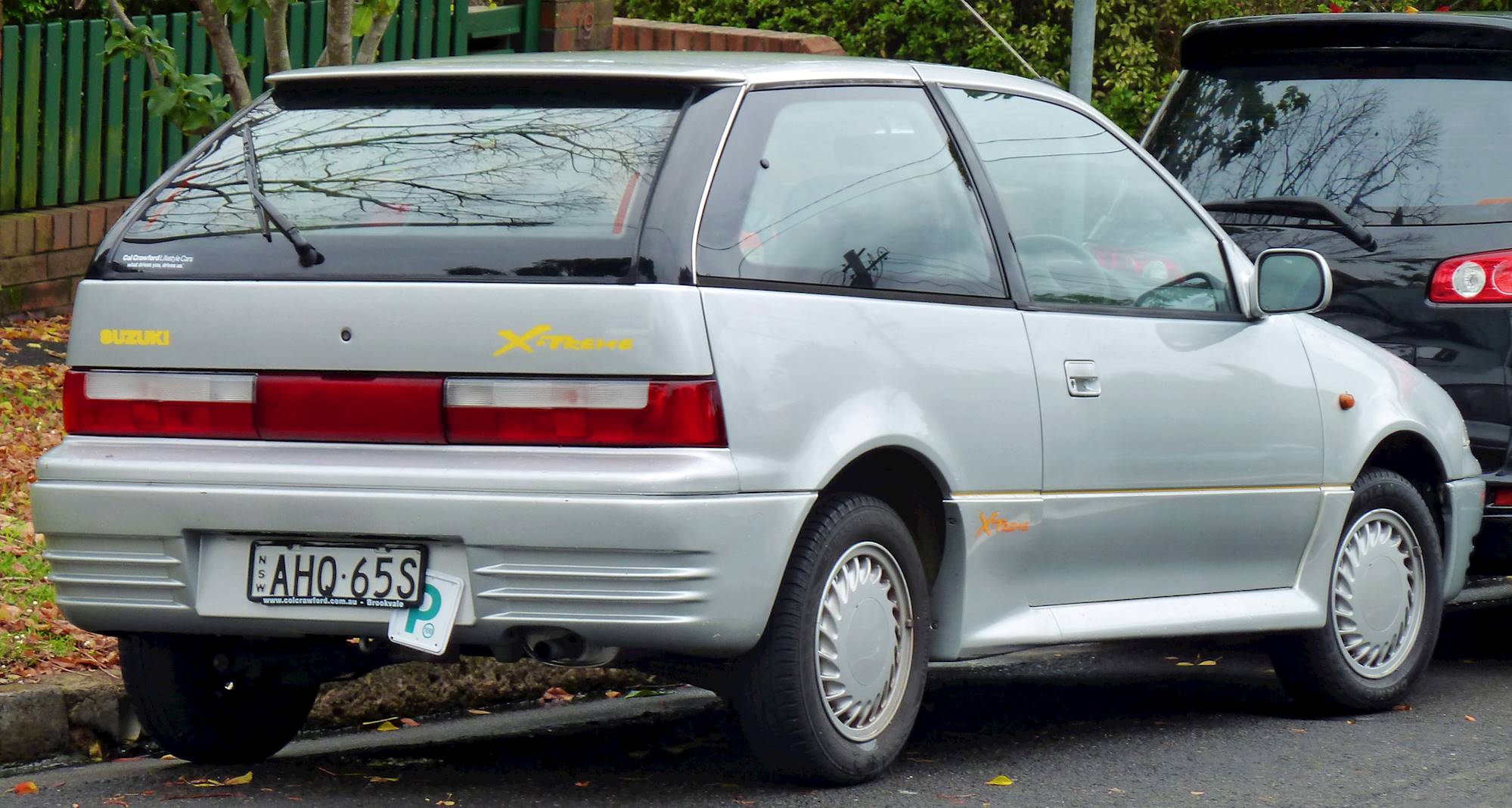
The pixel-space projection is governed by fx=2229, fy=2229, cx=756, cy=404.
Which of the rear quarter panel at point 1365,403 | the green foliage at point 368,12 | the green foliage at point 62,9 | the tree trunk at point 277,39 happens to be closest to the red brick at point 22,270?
the green foliage at point 62,9

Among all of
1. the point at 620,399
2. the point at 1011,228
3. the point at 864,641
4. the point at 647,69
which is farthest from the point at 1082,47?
the point at 620,399

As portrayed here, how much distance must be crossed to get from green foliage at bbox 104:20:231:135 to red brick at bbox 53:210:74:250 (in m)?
3.25

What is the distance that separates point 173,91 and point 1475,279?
14.1ft

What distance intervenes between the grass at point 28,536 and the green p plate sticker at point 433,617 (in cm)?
96

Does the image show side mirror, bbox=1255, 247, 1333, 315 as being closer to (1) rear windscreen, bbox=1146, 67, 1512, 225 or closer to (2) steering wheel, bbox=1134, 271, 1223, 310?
(2) steering wheel, bbox=1134, 271, 1223, 310

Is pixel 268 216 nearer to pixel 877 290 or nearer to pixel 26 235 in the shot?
pixel 877 290

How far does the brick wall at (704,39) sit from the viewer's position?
14.6 metres

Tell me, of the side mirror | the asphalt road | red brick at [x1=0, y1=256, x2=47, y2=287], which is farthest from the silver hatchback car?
red brick at [x1=0, y1=256, x2=47, y2=287]

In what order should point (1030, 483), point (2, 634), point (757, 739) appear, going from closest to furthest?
1. point (757, 739)
2. point (1030, 483)
3. point (2, 634)

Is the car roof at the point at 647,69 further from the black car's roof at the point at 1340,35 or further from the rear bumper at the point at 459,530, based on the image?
the black car's roof at the point at 1340,35

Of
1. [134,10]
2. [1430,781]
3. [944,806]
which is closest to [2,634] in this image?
[944,806]

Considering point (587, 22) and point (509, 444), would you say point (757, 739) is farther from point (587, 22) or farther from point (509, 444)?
point (587, 22)

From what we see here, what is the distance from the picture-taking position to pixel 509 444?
4.39 m

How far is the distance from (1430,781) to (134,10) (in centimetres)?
964
